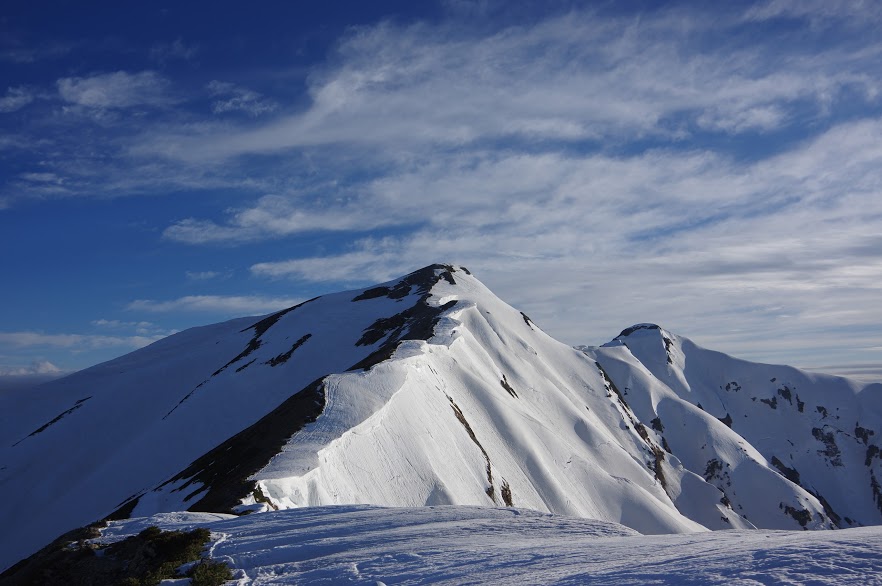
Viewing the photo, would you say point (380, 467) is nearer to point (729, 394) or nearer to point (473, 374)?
point (473, 374)

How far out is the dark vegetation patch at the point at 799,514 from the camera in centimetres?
9588

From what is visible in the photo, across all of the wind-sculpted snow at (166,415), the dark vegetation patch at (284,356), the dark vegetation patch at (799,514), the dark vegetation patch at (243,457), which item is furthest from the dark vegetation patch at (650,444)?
the dark vegetation patch at (243,457)

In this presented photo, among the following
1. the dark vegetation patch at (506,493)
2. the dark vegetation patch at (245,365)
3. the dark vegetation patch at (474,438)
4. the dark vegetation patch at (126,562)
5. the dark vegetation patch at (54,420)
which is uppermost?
the dark vegetation patch at (245,365)

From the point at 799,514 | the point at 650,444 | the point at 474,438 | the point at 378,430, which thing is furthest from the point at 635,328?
the point at 378,430

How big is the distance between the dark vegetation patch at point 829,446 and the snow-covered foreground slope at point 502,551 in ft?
578

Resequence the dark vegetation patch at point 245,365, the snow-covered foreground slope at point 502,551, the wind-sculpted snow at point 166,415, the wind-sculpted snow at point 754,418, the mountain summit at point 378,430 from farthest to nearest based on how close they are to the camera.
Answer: the wind-sculpted snow at point 754,418 < the dark vegetation patch at point 245,365 < the wind-sculpted snow at point 166,415 < the mountain summit at point 378,430 < the snow-covered foreground slope at point 502,551

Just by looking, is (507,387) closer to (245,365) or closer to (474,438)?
(474,438)

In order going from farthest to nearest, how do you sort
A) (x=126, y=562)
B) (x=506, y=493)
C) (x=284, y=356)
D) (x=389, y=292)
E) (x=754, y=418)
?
(x=754, y=418) → (x=389, y=292) → (x=284, y=356) → (x=506, y=493) → (x=126, y=562)

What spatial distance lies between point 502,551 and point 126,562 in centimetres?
745

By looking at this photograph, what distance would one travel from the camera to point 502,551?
11.1m

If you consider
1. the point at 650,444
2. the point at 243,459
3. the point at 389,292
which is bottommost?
the point at 650,444

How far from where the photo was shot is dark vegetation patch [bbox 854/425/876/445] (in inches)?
6338

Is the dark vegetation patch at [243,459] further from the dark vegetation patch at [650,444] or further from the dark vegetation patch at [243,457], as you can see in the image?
the dark vegetation patch at [650,444]

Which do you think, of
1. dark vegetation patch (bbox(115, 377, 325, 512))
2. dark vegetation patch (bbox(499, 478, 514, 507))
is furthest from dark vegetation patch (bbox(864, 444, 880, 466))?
dark vegetation patch (bbox(115, 377, 325, 512))
